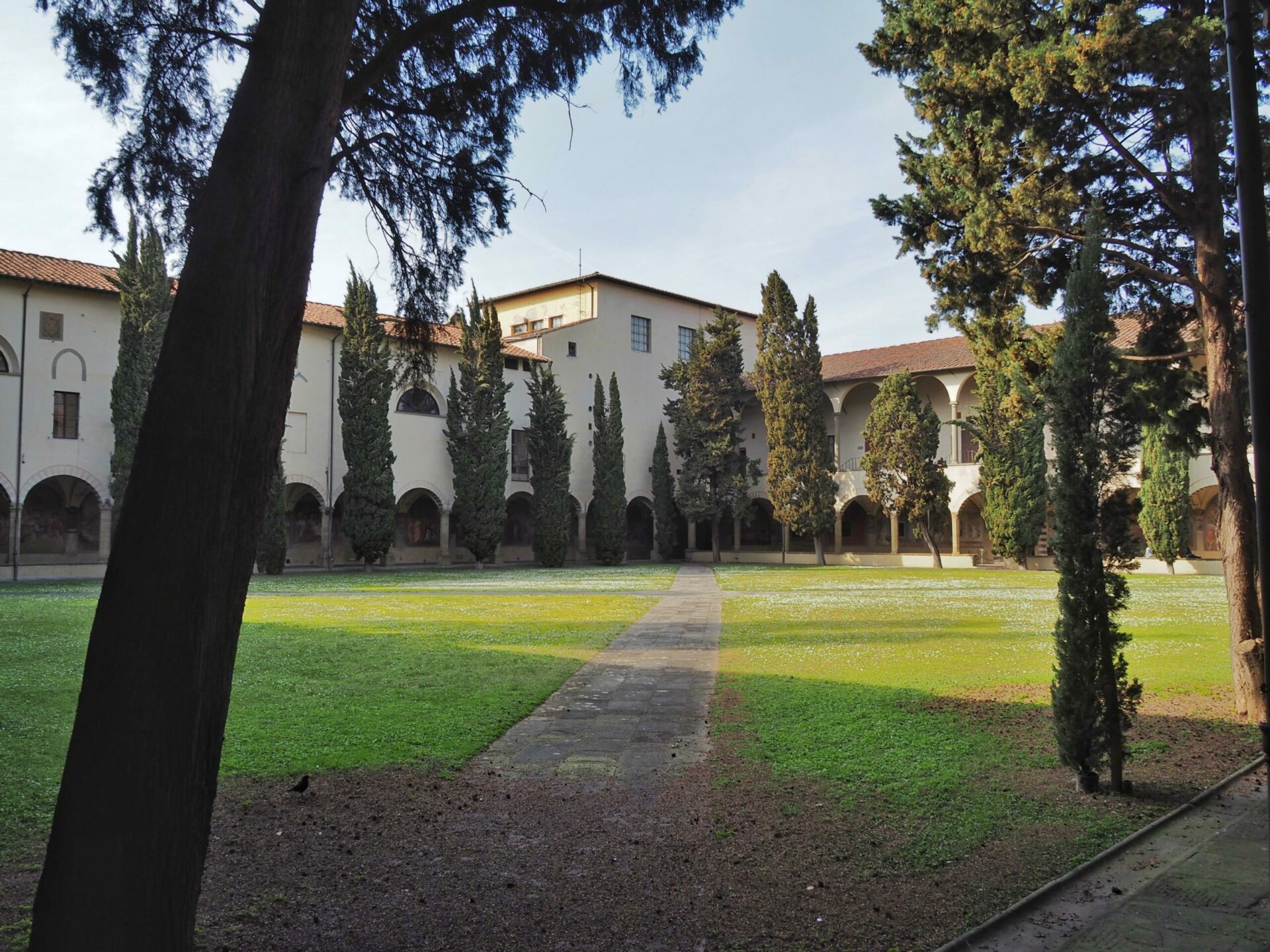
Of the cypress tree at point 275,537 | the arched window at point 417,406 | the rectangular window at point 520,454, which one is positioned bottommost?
the cypress tree at point 275,537

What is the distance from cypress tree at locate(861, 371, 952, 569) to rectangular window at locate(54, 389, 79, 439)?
1055 inches

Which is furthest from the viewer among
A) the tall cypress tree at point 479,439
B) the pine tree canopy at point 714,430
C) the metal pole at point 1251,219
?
the pine tree canopy at point 714,430

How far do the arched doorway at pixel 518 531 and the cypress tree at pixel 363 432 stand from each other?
8.27 metres

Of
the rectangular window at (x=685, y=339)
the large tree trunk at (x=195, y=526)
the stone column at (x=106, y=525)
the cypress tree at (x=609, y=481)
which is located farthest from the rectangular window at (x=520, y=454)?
the large tree trunk at (x=195, y=526)

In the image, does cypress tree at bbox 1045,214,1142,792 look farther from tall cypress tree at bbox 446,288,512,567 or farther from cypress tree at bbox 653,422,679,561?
cypress tree at bbox 653,422,679,561

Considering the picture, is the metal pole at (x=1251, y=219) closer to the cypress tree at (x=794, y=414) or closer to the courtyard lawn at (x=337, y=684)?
the courtyard lawn at (x=337, y=684)

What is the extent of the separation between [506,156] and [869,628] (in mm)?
9478

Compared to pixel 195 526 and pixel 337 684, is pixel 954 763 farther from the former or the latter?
pixel 337 684

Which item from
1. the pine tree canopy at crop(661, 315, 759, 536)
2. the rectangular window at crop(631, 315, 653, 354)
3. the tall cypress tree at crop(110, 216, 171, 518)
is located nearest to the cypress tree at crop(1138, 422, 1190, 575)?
the pine tree canopy at crop(661, 315, 759, 536)

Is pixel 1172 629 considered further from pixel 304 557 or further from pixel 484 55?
pixel 304 557

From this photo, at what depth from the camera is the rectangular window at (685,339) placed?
41.9 m

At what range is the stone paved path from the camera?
527 centimetres

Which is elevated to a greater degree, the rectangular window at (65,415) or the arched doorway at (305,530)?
the rectangular window at (65,415)

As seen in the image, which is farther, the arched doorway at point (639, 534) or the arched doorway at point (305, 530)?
the arched doorway at point (639, 534)
